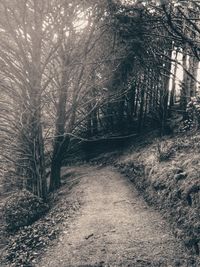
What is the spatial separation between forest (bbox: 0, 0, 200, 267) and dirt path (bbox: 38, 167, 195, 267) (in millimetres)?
1009

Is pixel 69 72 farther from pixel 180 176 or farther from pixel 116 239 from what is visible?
pixel 116 239

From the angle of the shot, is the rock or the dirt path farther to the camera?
the rock

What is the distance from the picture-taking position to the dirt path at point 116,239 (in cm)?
764

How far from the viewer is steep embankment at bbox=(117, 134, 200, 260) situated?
7965 mm

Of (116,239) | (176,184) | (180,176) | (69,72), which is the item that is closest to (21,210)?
(116,239)

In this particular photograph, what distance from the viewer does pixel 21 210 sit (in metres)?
10.9

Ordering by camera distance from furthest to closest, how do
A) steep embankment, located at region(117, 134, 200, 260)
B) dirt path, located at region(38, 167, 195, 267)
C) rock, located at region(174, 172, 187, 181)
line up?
rock, located at region(174, 172, 187, 181), steep embankment, located at region(117, 134, 200, 260), dirt path, located at region(38, 167, 195, 267)

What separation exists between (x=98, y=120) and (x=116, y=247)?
1535 centimetres

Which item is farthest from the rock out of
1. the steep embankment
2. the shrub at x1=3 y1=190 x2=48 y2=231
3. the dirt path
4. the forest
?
the shrub at x1=3 y1=190 x2=48 y2=231

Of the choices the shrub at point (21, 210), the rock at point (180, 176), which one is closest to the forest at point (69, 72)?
A: the shrub at point (21, 210)

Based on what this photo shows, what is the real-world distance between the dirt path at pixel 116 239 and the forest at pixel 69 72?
1.01 meters

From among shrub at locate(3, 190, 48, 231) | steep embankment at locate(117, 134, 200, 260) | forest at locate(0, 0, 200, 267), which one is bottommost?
shrub at locate(3, 190, 48, 231)

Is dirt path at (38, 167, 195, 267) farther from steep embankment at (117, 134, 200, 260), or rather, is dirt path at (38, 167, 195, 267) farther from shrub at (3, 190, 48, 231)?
shrub at (3, 190, 48, 231)

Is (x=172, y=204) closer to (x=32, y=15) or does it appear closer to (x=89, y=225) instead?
(x=89, y=225)
